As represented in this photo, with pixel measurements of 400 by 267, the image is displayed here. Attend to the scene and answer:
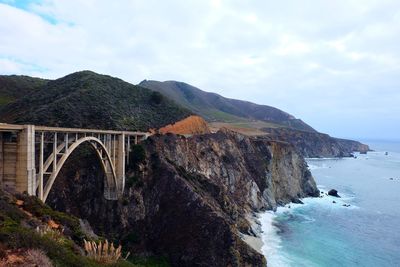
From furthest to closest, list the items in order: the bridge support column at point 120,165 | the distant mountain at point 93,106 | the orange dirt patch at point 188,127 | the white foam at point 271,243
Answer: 1. the orange dirt patch at point 188,127
2. the distant mountain at point 93,106
3. the bridge support column at point 120,165
4. the white foam at point 271,243

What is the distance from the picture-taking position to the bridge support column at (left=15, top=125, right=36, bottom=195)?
2138 centimetres

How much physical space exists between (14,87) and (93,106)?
122ft

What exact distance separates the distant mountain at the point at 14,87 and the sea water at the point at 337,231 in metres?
50.9

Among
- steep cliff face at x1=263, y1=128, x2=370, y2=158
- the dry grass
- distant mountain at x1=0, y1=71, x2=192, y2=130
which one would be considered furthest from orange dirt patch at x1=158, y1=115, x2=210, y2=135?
steep cliff face at x1=263, y1=128, x2=370, y2=158

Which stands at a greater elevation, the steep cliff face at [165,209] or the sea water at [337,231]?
the steep cliff face at [165,209]

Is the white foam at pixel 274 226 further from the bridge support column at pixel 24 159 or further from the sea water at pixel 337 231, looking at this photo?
the bridge support column at pixel 24 159

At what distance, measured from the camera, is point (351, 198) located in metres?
78.6

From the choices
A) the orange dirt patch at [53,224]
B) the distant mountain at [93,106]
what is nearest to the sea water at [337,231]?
the distant mountain at [93,106]

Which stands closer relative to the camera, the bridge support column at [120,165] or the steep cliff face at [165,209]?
the steep cliff face at [165,209]

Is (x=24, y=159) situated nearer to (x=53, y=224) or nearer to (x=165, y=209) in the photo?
(x=53, y=224)

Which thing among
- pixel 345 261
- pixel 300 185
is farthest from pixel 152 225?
pixel 300 185

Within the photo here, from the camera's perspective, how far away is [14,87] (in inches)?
3253

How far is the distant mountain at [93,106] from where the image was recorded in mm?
49747

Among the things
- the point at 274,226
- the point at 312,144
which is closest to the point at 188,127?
the point at 274,226
